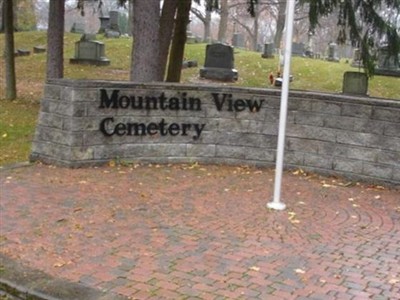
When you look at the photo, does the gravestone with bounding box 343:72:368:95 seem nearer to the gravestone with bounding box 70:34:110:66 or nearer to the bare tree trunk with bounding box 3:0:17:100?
the bare tree trunk with bounding box 3:0:17:100

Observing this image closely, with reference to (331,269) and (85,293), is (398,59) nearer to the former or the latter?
(331,269)

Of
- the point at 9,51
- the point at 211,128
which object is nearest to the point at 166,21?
the point at 211,128

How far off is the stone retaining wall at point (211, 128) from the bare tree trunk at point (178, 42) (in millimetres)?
6124

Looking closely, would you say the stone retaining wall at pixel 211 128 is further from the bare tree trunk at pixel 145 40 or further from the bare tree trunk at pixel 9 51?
the bare tree trunk at pixel 9 51

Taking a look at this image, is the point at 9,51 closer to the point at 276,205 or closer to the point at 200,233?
the point at 276,205

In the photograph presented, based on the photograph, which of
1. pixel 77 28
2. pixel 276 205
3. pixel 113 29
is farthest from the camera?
pixel 77 28

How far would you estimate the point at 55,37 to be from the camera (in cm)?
1391

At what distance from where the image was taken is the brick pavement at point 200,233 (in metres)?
4.38

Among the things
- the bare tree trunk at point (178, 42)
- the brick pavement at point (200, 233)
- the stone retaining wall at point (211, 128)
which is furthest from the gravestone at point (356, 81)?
the brick pavement at point (200, 233)

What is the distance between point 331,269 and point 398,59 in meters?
10.1

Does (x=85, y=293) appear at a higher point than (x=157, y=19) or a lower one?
lower

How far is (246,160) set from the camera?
8.82 m

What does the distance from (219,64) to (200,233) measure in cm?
1570

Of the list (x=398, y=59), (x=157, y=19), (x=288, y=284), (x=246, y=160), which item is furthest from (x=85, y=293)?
(x=398, y=59)
